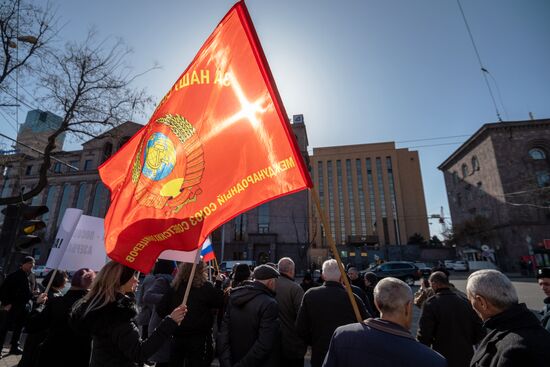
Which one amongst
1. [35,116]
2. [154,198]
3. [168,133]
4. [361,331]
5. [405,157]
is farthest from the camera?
[405,157]

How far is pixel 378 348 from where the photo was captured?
178 centimetres

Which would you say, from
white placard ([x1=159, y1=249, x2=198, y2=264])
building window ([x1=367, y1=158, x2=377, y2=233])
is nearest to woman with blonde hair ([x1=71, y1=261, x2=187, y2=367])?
white placard ([x1=159, y1=249, x2=198, y2=264])

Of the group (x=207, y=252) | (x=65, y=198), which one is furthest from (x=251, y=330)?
(x=65, y=198)

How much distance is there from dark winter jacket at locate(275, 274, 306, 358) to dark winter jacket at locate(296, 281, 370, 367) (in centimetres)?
32

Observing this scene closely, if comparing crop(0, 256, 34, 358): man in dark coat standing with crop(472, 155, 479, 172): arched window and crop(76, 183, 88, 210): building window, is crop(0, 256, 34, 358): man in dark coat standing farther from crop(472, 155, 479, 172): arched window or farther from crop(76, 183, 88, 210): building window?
crop(472, 155, 479, 172): arched window

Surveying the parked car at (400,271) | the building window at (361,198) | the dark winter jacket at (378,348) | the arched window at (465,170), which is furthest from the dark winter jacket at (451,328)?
the building window at (361,198)

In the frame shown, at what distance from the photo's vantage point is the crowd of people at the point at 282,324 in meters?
1.86

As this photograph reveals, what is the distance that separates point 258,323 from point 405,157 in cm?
8795

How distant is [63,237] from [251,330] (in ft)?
12.2

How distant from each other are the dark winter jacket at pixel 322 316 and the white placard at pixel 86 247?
143 inches

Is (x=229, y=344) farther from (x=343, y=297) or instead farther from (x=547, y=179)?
(x=547, y=179)

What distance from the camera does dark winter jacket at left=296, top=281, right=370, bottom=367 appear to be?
334cm

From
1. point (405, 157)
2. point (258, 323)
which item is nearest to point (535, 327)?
point (258, 323)

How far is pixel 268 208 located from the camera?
133 ft
